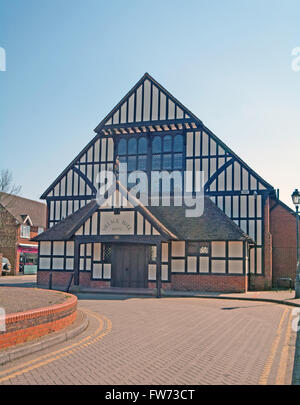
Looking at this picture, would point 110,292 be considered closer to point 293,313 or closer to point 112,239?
point 112,239

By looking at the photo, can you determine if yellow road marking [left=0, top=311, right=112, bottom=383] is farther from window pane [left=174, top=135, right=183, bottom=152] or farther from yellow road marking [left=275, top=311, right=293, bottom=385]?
window pane [left=174, top=135, right=183, bottom=152]

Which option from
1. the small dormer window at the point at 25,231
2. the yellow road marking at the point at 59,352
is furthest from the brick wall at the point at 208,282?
the small dormer window at the point at 25,231

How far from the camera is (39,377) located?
704 centimetres

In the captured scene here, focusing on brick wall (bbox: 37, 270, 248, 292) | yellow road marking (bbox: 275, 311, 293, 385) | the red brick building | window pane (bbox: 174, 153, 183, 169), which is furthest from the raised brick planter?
the red brick building

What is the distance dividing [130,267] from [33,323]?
16.6 metres

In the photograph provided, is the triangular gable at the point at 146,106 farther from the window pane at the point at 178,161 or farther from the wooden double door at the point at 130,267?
the wooden double door at the point at 130,267

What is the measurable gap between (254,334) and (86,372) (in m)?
5.94

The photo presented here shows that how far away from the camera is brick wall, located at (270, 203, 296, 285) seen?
95.8ft

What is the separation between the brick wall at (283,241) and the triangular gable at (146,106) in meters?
9.79

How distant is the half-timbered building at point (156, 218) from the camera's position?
2478 centimetres

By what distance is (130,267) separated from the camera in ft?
85.3

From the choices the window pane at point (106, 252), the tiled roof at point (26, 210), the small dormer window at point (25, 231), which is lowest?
the window pane at point (106, 252)

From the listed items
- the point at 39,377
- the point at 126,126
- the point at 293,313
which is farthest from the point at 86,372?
the point at 126,126

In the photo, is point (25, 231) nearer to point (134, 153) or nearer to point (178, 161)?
point (134, 153)
